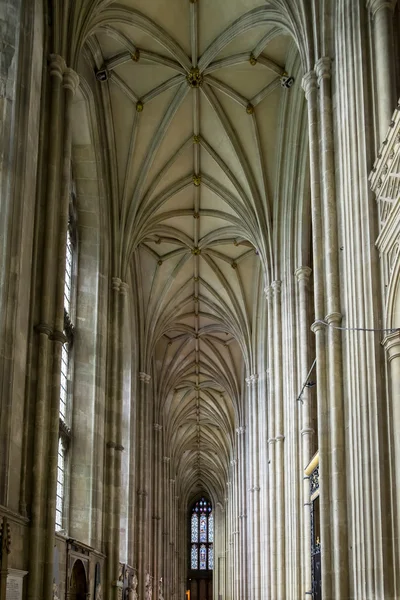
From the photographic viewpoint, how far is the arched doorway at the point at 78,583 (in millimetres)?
19500

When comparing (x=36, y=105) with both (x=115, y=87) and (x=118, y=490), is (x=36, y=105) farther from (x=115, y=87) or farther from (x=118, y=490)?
(x=118, y=490)

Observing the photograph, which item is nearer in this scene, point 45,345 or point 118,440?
point 45,345

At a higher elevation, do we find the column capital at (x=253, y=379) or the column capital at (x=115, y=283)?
the column capital at (x=115, y=283)

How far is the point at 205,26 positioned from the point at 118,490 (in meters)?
13.5

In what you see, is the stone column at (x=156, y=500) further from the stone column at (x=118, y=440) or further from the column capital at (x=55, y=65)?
the column capital at (x=55, y=65)

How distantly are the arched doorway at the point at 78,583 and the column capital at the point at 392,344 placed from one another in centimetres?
1082

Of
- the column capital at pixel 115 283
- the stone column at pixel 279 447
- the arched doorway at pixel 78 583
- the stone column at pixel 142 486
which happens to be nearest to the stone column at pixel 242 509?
the stone column at pixel 142 486

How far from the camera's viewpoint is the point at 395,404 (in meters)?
11.9

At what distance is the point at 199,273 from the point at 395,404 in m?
21.9

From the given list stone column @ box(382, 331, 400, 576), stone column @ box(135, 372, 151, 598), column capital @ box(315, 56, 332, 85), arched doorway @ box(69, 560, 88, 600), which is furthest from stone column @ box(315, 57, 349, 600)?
stone column @ box(135, 372, 151, 598)

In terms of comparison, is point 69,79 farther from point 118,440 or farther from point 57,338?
point 118,440

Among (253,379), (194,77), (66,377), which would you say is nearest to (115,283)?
(66,377)

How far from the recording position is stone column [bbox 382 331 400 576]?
37.7 feet

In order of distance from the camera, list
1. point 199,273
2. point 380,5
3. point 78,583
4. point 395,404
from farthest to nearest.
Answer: point 199,273 → point 78,583 → point 380,5 → point 395,404
